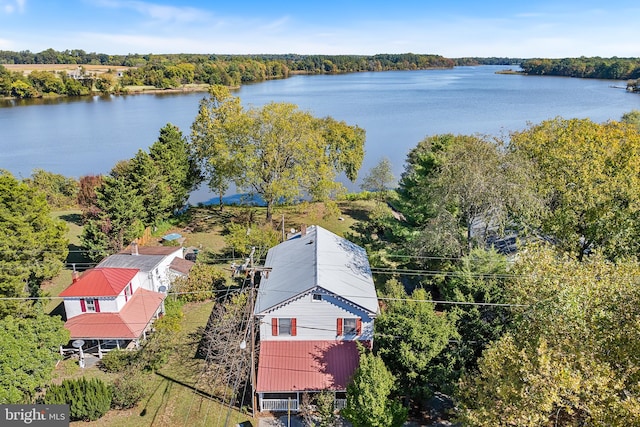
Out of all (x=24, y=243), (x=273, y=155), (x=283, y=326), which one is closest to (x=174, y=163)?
(x=273, y=155)

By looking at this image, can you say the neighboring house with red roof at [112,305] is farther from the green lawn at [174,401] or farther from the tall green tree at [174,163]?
the tall green tree at [174,163]

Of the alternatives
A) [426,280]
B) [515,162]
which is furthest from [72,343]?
[515,162]

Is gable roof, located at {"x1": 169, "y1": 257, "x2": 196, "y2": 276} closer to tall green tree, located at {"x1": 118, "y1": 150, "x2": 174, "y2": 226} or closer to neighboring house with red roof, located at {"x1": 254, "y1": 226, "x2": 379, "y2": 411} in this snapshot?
tall green tree, located at {"x1": 118, "y1": 150, "x2": 174, "y2": 226}

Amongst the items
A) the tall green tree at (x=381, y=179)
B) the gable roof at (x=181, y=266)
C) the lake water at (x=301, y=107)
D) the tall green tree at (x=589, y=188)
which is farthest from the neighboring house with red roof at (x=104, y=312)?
the lake water at (x=301, y=107)

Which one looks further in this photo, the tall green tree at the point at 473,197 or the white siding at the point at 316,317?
the tall green tree at the point at 473,197

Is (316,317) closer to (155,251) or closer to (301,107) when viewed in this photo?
(155,251)
